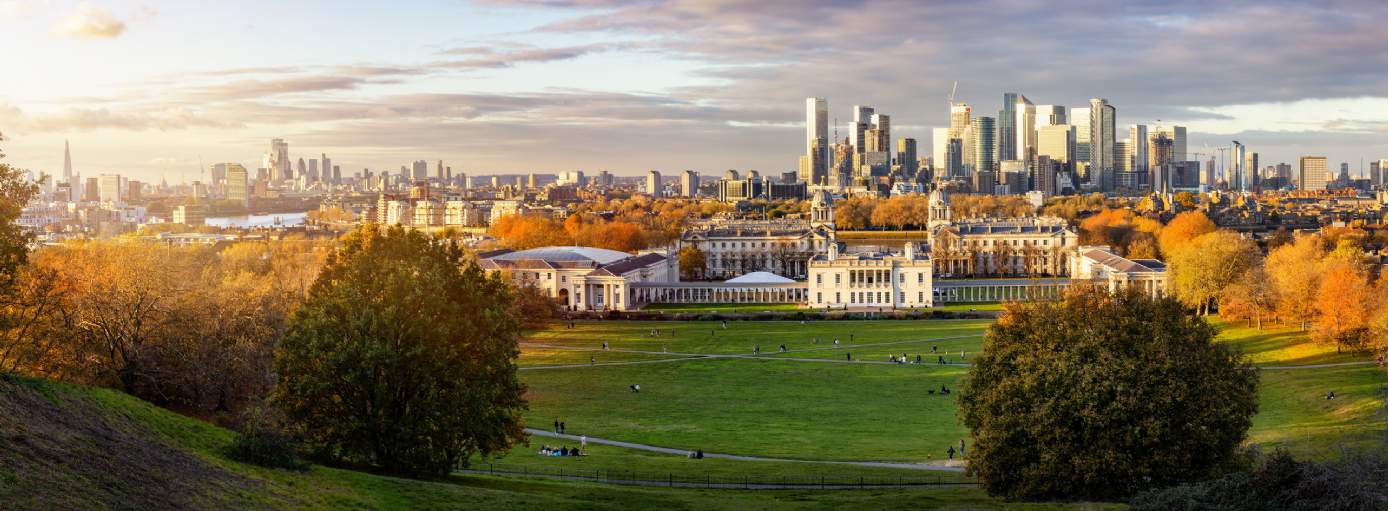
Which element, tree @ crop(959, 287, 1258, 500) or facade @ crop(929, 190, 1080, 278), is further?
facade @ crop(929, 190, 1080, 278)

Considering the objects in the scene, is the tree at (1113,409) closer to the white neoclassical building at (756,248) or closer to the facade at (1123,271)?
the facade at (1123,271)

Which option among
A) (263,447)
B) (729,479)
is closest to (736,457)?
(729,479)

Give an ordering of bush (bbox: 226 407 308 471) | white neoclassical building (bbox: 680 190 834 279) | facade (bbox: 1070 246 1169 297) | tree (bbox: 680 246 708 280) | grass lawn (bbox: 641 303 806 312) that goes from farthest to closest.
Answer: white neoclassical building (bbox: 680 190 834 279) → tree (bbox: 680 246 708 280) → facade (bbox: 1070 246 1169 297) → grass lawn (bbox: 641 303 806 312) → bush (bbox: 226 407 308 471)

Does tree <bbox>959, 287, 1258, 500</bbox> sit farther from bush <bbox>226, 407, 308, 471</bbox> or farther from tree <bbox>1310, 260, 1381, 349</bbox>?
tree <bbox>1310, 260, 1381, 349</bbox>

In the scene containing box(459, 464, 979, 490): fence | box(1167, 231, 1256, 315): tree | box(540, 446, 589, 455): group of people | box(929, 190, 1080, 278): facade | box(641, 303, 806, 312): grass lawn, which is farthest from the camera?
box(929, 190, 1080, 278): facade

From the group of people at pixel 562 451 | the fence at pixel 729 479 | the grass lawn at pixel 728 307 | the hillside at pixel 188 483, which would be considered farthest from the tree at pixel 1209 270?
the hillside at pixel 188 483

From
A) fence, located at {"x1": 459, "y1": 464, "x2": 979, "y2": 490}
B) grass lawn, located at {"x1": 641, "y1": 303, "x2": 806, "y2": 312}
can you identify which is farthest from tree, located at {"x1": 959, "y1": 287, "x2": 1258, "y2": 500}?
grass lawn, located at {"x1": 641, "y1": 303, "x2": 806, "y2": 312}

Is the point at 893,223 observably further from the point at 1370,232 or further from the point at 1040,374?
the point at 1040,374
